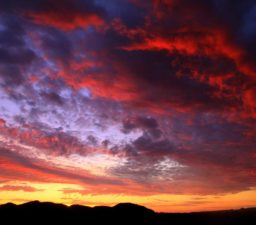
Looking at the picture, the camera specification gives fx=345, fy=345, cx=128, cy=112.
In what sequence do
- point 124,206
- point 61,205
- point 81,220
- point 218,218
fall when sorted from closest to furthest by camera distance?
point 81,220, point 61,205, point 124,206, point 218,218

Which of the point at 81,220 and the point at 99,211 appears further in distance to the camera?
the point at 99,211

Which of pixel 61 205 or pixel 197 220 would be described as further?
pixel 197 220

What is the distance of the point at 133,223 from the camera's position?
7500 centimetres

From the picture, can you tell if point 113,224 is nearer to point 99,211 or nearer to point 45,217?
point 99,211

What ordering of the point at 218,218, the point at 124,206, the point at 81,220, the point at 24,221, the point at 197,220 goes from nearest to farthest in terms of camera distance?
the point at 24,221
the point at 81,220
the point at 124,206
the point at 197,220
the point at 218,218

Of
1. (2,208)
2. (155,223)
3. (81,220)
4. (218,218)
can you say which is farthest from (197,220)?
(2,208)

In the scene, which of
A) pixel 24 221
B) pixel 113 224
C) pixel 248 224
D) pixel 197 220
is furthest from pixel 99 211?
pixel 248 224

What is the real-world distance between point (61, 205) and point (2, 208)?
1262cm

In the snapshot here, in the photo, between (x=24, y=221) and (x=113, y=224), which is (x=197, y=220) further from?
(x=24, y=221)

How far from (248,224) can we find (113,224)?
33836mm

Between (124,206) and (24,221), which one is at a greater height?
(124,206)

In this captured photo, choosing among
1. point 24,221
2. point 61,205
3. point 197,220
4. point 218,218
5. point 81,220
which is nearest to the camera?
point 24,221

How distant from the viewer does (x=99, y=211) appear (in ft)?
256

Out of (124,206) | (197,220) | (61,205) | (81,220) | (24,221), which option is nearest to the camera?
(24,221)
